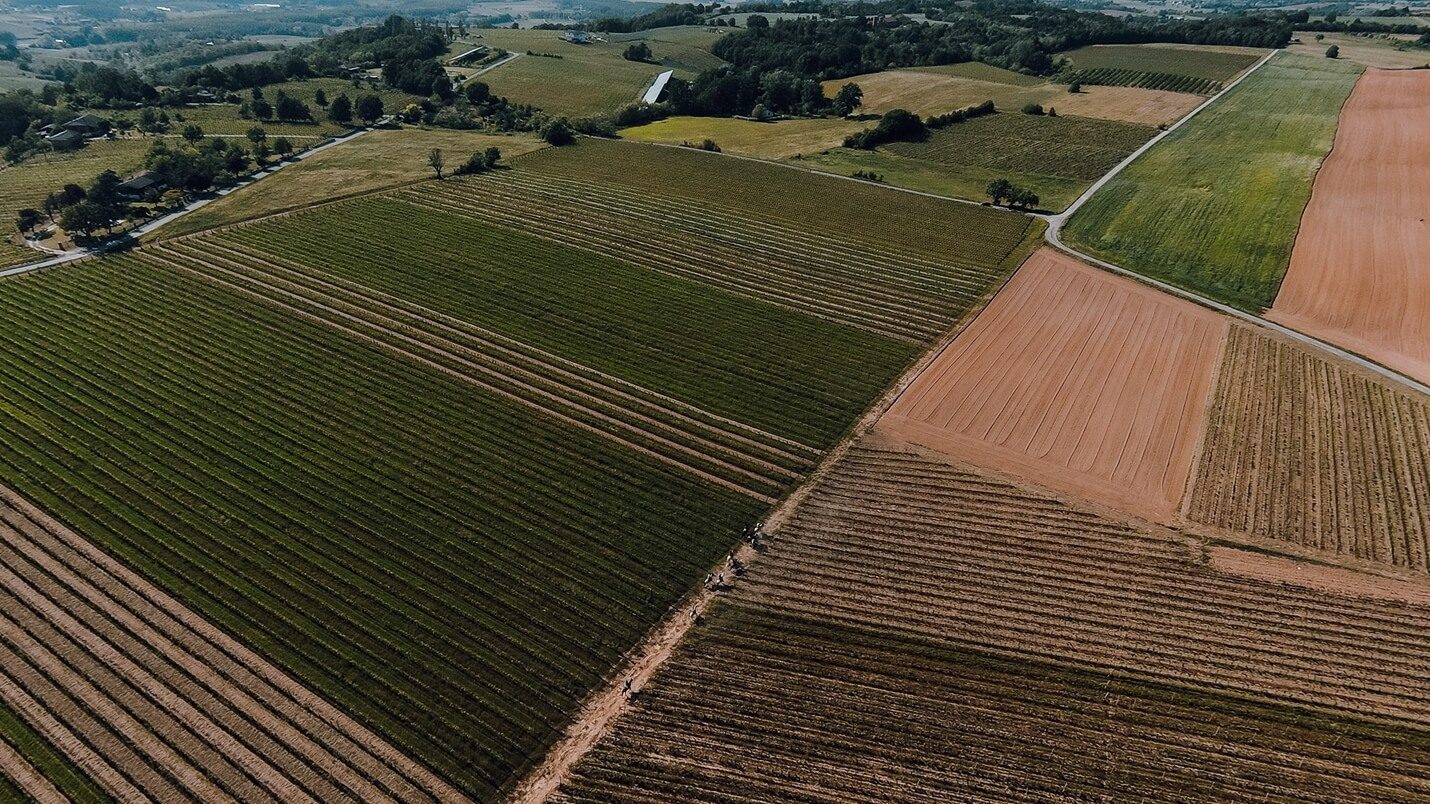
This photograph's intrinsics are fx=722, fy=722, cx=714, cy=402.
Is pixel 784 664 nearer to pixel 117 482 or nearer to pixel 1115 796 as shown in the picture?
pixel 1115 796

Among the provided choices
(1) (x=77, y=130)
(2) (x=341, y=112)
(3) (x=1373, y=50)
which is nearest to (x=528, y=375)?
(2) (x=341, y=112)

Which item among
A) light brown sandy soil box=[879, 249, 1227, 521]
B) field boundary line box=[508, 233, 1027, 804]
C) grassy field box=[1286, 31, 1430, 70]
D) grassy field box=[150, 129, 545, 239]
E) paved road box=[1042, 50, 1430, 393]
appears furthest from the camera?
grassy field box=[1286, 31, 1430, 70]

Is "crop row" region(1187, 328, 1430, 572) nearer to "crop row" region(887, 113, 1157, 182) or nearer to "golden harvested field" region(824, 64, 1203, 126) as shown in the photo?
"crop row" region(887, 113, 1157, 182)

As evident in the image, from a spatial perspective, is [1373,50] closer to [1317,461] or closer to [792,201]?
[792,201]

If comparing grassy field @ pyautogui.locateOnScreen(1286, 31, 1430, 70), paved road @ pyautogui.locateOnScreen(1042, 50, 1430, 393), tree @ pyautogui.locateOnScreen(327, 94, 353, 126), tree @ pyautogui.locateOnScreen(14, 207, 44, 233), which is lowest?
paved road @ pyautogui.locateOnScreen(1042, 50, 1430, 393)

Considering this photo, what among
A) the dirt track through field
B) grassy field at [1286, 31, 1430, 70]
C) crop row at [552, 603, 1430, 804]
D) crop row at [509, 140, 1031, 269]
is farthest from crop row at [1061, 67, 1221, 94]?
the dirt track through field

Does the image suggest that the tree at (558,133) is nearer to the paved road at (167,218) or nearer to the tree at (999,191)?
the paved road at (167,218)

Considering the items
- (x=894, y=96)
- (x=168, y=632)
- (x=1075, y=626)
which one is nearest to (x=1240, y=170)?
(x=894, y=96)

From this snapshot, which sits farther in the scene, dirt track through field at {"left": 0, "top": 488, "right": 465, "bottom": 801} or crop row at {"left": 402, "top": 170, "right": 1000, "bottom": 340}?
crop row at {"left": 402, "top": 170, "right": 1000, "bottom": 340}
